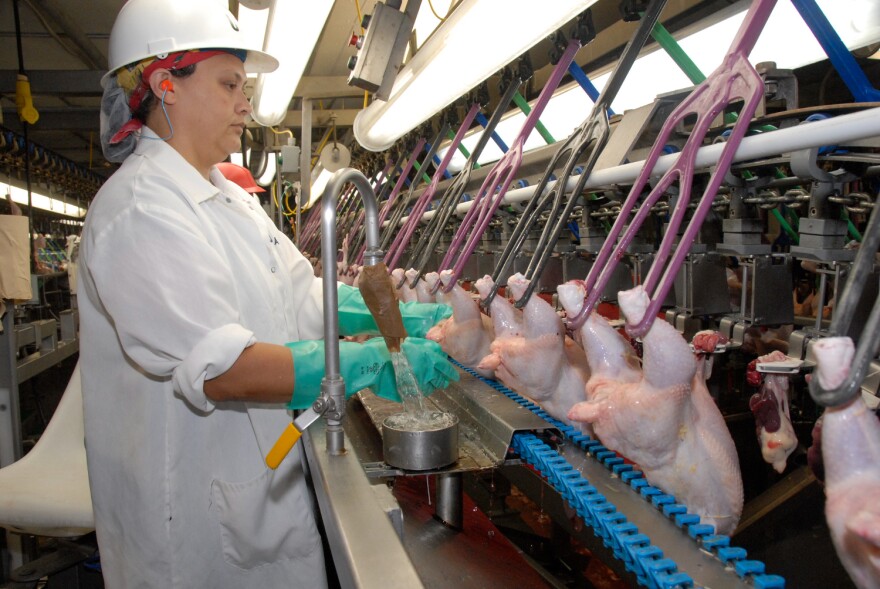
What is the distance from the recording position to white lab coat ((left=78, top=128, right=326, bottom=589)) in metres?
1.69

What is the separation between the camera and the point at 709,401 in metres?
1.78

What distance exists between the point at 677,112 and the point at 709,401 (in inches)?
33.1

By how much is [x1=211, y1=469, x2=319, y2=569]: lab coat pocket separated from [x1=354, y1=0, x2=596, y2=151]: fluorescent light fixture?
1.50m

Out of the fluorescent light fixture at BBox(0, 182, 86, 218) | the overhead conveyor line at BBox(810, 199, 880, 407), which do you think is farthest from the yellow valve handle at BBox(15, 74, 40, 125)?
the overhead conveyor line at BBox(810, 199, 880, 407)

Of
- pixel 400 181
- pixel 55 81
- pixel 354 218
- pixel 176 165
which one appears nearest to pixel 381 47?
pixel 176 165

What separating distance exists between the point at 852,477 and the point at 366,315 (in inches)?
65.0

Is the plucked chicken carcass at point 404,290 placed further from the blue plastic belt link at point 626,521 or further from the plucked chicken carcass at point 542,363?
the blue plastic belt link at point 626,521

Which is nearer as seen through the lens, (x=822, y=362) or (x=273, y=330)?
(x=822, y=362)

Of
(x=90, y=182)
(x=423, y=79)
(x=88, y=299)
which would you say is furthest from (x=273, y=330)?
(x=90, y=182)

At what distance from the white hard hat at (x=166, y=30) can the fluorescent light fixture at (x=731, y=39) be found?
4.70ft

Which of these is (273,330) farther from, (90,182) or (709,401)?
(90,182)

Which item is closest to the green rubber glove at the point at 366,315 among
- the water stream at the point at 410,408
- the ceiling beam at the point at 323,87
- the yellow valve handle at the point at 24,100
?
the water stream at the point at 410,408

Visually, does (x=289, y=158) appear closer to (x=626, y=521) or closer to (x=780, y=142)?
(x=780, y=142)

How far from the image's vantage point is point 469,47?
2.11m
